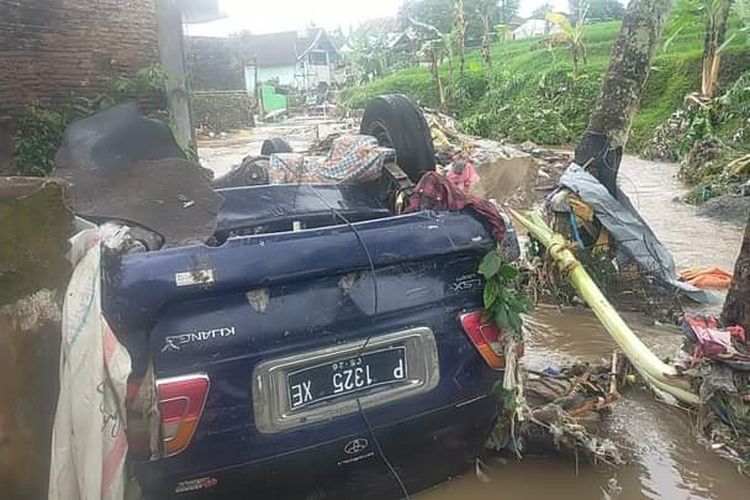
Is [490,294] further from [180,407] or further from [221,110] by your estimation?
[221,110]

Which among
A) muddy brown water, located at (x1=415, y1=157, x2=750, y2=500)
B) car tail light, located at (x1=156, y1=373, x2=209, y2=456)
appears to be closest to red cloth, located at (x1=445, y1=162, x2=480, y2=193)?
muddy brown water, located at (x1=415, y1=157, x2=750, y2=500)

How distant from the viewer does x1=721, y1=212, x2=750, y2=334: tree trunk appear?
3.47m

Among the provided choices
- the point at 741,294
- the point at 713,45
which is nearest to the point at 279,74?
the point at 713,45

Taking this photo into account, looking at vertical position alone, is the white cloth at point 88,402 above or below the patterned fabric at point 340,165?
below

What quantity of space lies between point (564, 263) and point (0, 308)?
3.27 meters

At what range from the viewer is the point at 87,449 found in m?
1.94

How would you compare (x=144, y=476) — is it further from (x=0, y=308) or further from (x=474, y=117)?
(x=474, y=117)

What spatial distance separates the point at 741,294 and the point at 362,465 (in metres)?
2.28

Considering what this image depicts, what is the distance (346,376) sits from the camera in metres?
2.35

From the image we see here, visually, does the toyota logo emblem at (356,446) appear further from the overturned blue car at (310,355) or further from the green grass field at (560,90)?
the green grass field at (560,90)

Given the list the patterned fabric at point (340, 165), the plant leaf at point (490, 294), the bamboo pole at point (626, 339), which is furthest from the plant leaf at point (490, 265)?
the bamboo pole at point (626, 339)

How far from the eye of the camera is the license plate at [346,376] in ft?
7.47

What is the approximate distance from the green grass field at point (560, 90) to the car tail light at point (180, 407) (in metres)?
18.1

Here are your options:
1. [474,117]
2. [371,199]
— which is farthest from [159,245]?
[474,117]
